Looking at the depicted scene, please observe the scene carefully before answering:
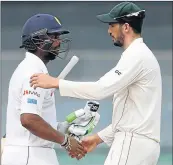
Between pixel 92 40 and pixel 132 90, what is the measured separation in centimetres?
530

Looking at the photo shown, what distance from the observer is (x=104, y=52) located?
9633mm

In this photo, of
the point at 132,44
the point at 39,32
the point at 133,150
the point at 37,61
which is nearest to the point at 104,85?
the point at 132,44

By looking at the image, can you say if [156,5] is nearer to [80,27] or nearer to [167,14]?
→ [167,14]

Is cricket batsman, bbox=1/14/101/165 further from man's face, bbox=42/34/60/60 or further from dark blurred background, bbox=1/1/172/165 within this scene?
dark blurred background, bbox=1/1/172/165

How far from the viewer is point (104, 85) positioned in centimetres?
423

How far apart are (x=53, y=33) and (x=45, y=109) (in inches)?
21.3

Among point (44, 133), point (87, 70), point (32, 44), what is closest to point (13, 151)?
point (44, 133)

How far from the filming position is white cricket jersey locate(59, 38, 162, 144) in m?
4.24

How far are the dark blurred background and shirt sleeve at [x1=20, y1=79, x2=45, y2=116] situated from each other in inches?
198

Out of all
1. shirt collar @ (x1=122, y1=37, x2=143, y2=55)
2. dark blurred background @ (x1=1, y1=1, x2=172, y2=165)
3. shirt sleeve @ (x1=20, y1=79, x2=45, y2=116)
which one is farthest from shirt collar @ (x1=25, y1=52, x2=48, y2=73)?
dark blurred background @ (x1=1, y1=1, x2=172, y2=165)

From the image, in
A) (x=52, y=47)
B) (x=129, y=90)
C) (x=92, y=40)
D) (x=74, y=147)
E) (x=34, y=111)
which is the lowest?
(x=92, y=40)

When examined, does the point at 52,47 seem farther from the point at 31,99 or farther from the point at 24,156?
the point at 24,156

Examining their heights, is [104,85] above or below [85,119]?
above

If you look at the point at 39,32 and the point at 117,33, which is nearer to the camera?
the point at 117,33
